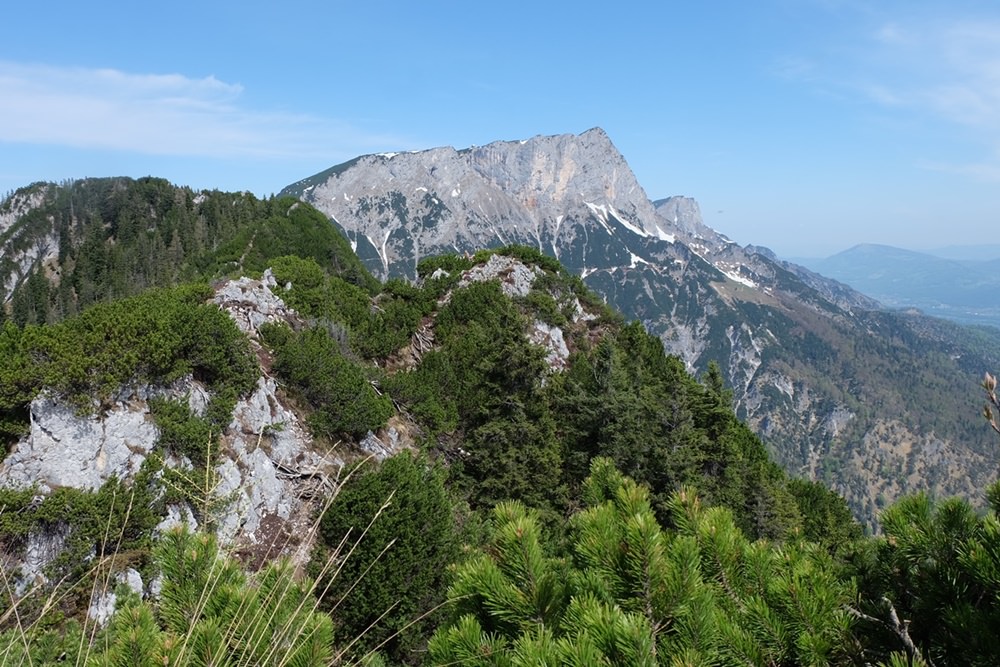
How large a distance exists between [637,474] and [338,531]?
12339 mm

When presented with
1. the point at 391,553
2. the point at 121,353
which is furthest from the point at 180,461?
the point at 391,553

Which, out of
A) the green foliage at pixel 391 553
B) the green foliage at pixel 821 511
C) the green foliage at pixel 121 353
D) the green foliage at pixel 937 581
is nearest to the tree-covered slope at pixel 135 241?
the green foliage at pixel 121 353

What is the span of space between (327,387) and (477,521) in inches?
286

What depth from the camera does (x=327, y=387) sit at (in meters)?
20.1

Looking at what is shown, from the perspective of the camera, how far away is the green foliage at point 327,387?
1944 cm

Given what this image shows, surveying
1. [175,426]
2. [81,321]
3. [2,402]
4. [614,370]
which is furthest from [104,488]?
[614,370]

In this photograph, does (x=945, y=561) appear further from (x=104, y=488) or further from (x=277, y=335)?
(x=277, y=335)

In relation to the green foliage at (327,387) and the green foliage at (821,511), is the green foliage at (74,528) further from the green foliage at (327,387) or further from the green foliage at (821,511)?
the green foliage at (821,511)

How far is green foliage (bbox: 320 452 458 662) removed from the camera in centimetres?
1229

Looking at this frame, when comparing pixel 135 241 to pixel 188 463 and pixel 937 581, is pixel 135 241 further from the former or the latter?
pixel 937 581

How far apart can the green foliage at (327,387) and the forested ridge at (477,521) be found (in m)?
0.09

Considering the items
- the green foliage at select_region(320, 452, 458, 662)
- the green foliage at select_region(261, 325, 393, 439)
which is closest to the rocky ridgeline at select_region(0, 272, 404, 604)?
the green foliage at select_region(261, 325, 393, 439)

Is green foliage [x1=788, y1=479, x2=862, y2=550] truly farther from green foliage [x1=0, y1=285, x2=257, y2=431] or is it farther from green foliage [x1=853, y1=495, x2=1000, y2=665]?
green foliage [x1=853, y1=495, x2=1000, y2=665]

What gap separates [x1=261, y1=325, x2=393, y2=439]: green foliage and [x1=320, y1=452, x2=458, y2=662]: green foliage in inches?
192
